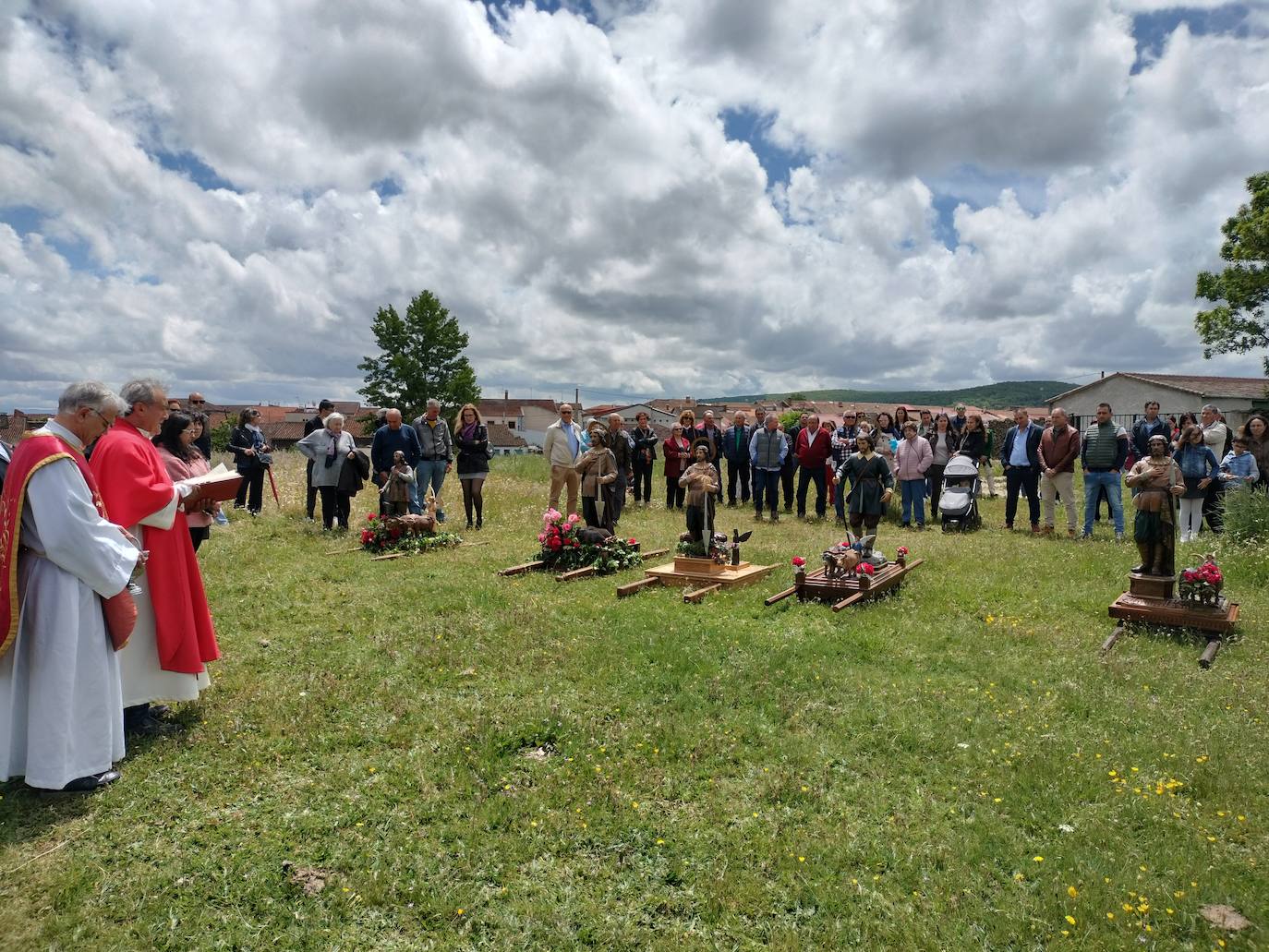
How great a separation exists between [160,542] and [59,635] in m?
0.99

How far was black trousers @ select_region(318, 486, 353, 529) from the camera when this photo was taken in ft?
44.0

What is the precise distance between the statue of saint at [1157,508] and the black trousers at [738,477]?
31.2 feet

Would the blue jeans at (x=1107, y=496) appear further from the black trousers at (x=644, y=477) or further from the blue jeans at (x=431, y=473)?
the blue jeans at (x=431, y=473)

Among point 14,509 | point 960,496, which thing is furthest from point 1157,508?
point 14,509

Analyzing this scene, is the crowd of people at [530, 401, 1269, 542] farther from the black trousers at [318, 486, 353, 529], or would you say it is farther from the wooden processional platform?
the black trousers at [318, 486, 353, 529]

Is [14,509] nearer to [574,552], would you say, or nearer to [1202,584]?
[574,552]

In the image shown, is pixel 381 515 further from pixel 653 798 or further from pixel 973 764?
pixel 973 764

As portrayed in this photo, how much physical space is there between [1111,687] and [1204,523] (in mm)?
8893

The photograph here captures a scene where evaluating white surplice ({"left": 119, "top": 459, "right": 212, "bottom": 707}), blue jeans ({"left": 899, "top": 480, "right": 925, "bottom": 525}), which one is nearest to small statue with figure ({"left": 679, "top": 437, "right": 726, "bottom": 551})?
blue jeans ({"left": 899, "top": 480, "right": 925, "bottom": 525})

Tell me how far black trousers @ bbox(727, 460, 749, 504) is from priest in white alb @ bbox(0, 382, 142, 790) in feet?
44.8

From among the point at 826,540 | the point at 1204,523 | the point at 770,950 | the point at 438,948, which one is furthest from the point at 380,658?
the point at 1204,523

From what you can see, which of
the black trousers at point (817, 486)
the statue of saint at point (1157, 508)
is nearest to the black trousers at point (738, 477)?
the black trousers at point (817, 486)

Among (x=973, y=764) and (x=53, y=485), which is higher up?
(x=53, y=485)

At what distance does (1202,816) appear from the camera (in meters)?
4.39
